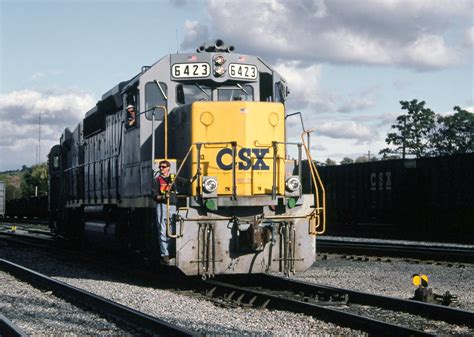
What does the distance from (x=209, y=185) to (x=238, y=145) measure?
89 cm

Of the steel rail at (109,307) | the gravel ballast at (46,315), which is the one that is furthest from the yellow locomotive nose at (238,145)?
the gravel ballast at (46,315)

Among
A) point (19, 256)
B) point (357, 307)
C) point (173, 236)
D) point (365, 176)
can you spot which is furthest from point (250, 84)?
point (365, 176)

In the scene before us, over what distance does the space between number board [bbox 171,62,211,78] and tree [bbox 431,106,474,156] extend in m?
67.8

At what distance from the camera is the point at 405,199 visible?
26000 millimetres

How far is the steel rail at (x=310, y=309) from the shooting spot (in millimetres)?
6941

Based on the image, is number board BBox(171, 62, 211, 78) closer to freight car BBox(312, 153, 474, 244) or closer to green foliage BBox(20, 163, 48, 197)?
freight car BBox(312, 153, 474, 244)

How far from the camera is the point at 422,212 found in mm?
25219

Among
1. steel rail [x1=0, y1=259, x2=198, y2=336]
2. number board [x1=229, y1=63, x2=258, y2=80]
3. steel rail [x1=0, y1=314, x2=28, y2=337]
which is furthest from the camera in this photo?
number board [x1=229, y1=63, x2=258, y2=80]

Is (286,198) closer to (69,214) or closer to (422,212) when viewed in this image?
(69,214)

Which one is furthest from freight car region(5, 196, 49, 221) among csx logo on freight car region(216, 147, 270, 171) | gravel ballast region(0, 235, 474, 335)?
csx logo on freight car region(216, 147, 270, 171)

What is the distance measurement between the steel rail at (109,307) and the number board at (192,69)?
148 inches

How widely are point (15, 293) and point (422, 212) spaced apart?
56.7 ft

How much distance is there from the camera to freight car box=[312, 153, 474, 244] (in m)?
23.5

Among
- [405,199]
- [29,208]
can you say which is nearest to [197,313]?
[405,199]
